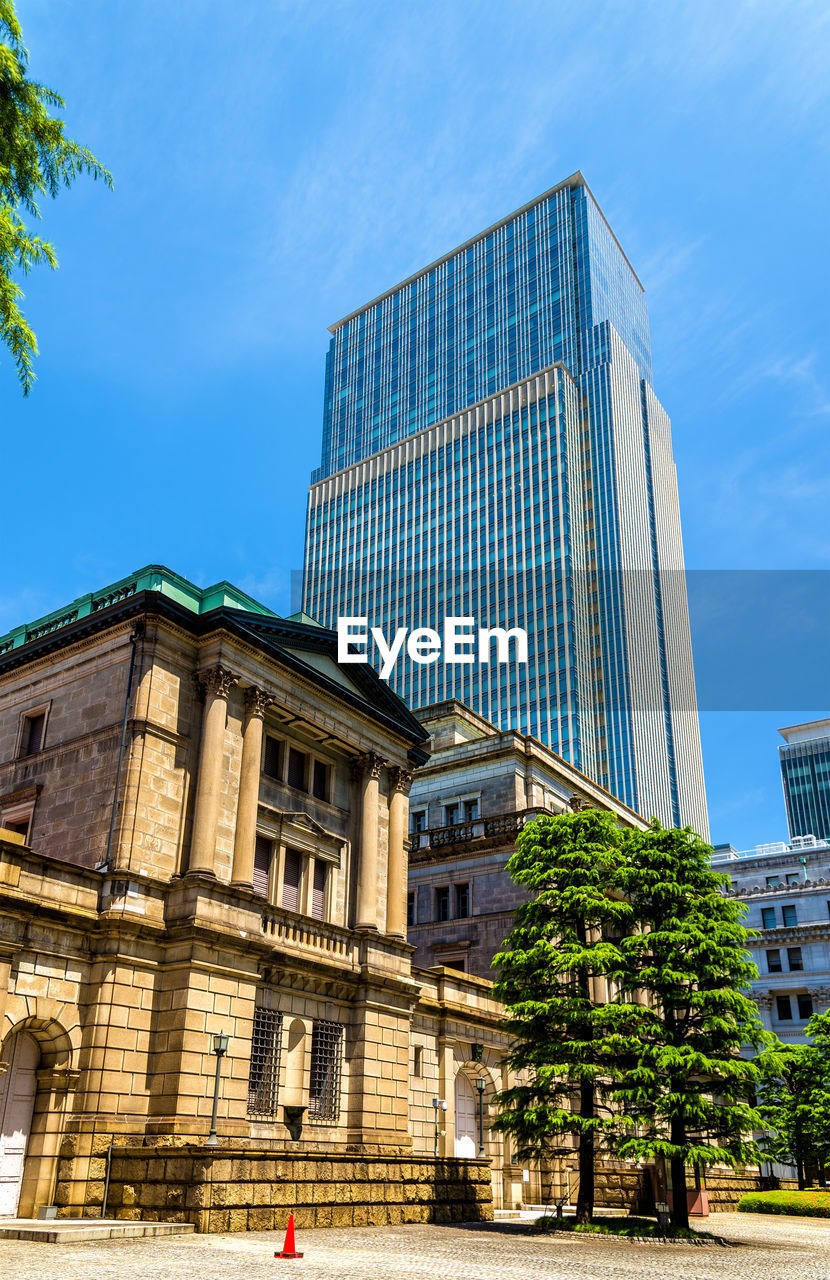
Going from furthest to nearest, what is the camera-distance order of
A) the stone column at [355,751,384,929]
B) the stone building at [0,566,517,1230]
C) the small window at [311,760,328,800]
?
the small window at [311,760,328,800], the stone column at [355,751,384,929], the stone building at [0,566,517,1230]

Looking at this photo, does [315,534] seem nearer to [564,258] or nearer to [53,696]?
[564,258]

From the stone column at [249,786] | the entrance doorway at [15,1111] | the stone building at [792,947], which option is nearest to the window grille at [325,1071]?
the stone column at [249,786]

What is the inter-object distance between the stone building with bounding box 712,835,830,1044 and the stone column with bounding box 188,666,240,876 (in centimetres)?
6118

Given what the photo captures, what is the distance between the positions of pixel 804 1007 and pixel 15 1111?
74477 mm

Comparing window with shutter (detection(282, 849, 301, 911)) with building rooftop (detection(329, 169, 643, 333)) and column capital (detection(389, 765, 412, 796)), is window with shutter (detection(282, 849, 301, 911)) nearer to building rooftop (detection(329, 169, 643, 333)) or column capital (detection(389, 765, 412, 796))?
column capital (detection(389, 765, 412, 796))

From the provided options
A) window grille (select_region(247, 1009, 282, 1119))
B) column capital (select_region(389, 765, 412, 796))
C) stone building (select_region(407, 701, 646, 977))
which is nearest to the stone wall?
window grille (select_region(247, 1009, 282, 1119))

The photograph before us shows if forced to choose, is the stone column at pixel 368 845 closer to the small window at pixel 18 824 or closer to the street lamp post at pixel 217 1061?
the street lamp post at pixel 217 1061

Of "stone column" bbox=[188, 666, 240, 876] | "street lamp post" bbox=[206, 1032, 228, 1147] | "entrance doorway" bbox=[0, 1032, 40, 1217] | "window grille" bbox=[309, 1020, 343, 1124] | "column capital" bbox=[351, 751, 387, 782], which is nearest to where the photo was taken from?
"entrance doorway" bbox=[0, 1032, 40, 1217]

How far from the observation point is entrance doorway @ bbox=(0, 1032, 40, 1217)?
24.2 m

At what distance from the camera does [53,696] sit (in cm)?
3250

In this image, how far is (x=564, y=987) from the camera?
103 feet

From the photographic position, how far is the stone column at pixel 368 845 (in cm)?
3494

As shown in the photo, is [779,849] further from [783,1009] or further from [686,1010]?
[686,1010]

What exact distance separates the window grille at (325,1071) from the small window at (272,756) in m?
8.09
